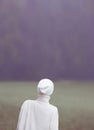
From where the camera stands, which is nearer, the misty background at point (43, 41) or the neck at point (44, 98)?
the neck at point (44, 98)

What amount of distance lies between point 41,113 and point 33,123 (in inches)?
5.1

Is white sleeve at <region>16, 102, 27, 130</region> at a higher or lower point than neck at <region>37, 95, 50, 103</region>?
lower

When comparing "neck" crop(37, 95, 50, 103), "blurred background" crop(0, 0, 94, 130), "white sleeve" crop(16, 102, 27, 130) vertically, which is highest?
"blurred background" crop(0, 0, 94, 130)

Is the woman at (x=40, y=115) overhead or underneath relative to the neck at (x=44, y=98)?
underneath

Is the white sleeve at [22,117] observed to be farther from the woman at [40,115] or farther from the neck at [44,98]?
the neck at [44,98]

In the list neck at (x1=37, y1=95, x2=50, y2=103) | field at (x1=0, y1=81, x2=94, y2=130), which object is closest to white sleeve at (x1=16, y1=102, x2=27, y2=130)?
neck at (x1=37, y1=95, x2=50, y2=103)

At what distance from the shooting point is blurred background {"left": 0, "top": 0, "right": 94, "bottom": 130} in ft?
22.9

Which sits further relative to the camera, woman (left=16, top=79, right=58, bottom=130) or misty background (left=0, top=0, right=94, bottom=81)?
misty background (left=0, top=0, right=94, bottom=81)

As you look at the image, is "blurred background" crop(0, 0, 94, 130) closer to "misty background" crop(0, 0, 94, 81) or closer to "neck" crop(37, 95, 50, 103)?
"misty background" crop(0, 0, 94, 81)

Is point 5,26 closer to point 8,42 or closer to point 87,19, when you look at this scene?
point 8,42

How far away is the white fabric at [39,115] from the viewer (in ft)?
13.7

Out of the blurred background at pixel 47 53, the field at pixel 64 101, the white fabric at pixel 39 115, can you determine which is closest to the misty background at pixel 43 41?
the blurred background at pixel 47 53

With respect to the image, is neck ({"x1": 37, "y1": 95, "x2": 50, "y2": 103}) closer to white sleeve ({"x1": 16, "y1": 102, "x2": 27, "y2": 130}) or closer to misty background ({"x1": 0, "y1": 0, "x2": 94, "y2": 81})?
white sleeve ({"x1": 16, "y1": 102, "x2": 27, "y2": 130})

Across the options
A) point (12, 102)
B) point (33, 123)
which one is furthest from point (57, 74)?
point (33, 123)
